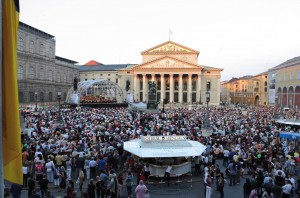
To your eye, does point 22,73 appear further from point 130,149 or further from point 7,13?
point 7,13

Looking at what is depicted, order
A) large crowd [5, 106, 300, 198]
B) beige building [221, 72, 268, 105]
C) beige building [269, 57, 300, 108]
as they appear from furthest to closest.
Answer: beige building [221, 72, 268, 105] < beige building [269, 57, 300, 108] < large crowd [5, 106, 300, 198]

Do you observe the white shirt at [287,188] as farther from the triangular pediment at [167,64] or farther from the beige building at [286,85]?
the triangular pediment at [167,64]

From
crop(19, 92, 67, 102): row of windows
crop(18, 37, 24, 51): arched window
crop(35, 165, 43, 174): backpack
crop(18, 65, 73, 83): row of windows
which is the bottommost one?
crop(35, 165, 43, 174): backpack

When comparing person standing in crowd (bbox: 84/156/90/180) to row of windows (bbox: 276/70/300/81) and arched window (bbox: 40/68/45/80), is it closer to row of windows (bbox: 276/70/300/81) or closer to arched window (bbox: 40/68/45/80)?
arched window (bbox: 40/68/45/80)

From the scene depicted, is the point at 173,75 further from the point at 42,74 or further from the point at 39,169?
the point at 39,169

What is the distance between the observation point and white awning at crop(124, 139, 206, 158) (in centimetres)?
1247

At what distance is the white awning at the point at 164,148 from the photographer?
491 inches

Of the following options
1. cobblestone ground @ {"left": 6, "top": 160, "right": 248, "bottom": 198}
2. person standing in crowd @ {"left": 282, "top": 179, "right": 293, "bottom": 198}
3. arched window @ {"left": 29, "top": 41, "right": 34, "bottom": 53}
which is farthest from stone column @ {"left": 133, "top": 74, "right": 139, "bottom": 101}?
person standing in crowd @ {"left": 282, "top": 179, "right": 293, "bottom": 198}

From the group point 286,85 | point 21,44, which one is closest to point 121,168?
point 21,44

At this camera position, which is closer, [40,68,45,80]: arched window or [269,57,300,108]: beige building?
[269,57,300,108]: beige building

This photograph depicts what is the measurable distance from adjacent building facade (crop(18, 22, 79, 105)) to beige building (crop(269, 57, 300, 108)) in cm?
4643

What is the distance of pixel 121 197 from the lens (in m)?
11.3

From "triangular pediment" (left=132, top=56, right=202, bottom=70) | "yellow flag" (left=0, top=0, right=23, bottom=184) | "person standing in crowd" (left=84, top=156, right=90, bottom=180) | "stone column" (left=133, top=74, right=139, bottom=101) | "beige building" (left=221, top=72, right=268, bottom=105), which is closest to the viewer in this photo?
"yellow flag" (left=0, top=0, right=23, bottom=184)

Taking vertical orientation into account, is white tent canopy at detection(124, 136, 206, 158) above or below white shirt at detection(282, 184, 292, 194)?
above
